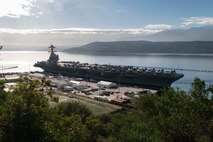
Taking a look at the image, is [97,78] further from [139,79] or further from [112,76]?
[139,79]

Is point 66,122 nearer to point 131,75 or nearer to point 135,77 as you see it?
point 135,77

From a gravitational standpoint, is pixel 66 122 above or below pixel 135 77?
above

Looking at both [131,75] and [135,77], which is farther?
[131,75]

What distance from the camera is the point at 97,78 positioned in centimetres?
10775

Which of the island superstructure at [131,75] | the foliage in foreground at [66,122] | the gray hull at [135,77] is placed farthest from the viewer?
the island superstructure at [131,75]

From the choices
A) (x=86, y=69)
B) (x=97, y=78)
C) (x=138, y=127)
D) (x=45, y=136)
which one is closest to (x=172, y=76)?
(x=97, y=78)

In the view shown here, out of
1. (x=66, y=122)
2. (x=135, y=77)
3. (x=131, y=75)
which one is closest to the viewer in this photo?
(x=66, y=122)

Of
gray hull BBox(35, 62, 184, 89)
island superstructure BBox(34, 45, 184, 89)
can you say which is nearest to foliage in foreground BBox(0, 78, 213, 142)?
gray hull BBox(35, 62, 184, 89)

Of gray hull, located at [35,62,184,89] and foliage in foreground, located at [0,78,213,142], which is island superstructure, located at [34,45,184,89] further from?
foliage in foreground, located at [0,78,213,142]

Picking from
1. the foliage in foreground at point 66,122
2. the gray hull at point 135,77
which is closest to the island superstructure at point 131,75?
the gray hull at point 135,77

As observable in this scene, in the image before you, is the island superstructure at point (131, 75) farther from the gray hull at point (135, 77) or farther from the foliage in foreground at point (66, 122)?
the foliage in foreground at point (66, 122)

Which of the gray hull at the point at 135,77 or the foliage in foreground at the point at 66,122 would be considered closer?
the foliage in foreground at the point at 66,122

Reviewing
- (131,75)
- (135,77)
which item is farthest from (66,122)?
(131,75)

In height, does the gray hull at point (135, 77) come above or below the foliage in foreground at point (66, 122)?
below
